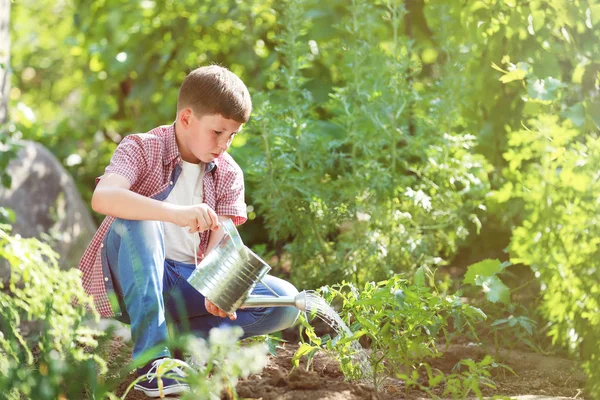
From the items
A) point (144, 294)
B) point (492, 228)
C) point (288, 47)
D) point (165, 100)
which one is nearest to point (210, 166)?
point (144, 294)

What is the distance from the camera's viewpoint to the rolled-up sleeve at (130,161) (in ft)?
7.82

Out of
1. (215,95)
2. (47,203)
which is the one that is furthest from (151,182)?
(47,203)

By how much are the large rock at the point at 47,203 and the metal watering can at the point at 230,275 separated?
2.37m

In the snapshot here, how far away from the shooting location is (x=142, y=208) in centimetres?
223

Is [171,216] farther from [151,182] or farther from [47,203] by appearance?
[47,203]

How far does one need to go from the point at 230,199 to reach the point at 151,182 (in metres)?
0.27

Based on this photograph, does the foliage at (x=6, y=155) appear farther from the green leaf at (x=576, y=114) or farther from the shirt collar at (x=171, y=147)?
the green leaf at (x=576, y=114)

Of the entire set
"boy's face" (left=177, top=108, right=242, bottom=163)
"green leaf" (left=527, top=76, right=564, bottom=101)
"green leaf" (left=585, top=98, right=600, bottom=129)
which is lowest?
"boy's face" (left=177, top=108, right=242, bottom=163)

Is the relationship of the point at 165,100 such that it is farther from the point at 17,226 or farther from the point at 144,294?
the point at 144,294

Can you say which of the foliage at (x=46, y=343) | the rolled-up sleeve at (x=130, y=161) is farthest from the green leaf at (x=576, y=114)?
the foliage at (x=46, y=343)

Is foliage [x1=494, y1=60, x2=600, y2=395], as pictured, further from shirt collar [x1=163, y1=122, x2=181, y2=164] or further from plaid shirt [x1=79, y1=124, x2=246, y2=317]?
shirt collar [x1=163, y1=122, x2=181, y2=164]

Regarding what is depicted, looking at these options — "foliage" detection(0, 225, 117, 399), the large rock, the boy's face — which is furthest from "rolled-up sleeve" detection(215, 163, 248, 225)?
the large rock

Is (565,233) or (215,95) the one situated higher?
(215,95)

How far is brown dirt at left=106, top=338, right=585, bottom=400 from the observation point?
206 centimetres
